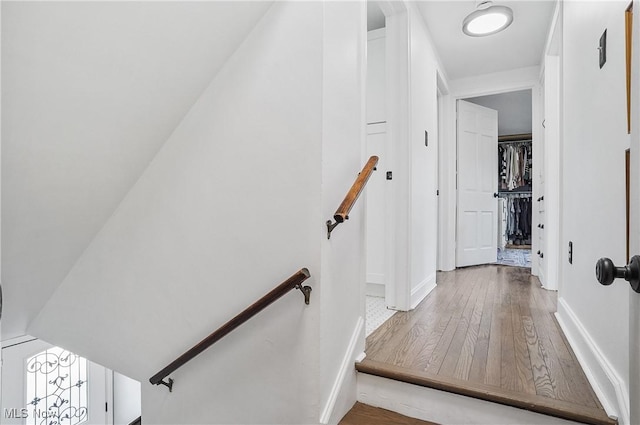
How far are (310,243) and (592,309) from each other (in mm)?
1394

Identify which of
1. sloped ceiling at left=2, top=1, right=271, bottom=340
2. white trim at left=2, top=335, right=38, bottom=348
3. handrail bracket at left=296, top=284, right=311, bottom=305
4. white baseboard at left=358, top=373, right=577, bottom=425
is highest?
sloped ceiling at left=2, top=1, right=271, bottom=340

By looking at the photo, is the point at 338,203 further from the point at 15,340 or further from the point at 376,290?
the point at 15,340

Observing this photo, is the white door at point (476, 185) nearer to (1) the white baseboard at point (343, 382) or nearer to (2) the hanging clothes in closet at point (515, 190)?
(2) the hanging clothes in closet at point (515, 190)

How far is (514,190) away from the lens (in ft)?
23.5

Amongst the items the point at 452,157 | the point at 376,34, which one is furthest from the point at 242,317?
the point at 452,157

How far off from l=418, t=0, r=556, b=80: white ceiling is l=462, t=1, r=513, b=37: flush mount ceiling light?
9cm

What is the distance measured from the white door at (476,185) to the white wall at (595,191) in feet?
7.11

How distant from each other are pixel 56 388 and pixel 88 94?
333cm

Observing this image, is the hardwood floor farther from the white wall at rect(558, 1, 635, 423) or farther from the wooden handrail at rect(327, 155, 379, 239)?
the wooden handrail at rect(327, 155, 379, 239)

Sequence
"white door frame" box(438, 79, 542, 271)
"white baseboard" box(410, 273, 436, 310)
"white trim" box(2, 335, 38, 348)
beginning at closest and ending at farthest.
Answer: "white baseboard" box(410, 273, 436, 310), "white trim" box(2, 335, 38, 348), "white door frame" box(438, 79, 542, 271)

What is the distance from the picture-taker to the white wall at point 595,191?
1207 mm

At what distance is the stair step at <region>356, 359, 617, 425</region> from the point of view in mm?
1192

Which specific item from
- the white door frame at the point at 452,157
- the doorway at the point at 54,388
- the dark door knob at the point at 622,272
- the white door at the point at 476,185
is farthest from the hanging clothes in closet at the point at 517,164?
the doorway at the point at 54,388

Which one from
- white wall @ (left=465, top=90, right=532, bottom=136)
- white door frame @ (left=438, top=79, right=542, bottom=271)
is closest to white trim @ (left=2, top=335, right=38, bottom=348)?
white door frame @ (left=438, top=79, right=542, bottom=271)
